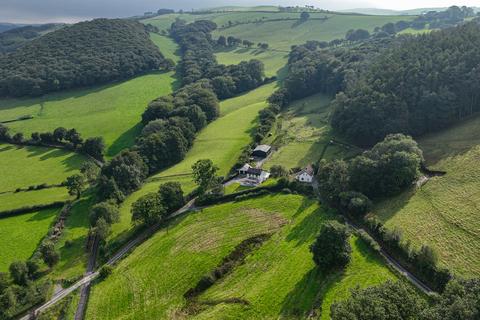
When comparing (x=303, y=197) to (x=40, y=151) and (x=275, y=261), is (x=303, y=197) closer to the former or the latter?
(x=275, y=261)

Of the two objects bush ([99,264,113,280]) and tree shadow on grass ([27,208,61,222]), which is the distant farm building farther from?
tree shadow on grass ([27,208,61,222])

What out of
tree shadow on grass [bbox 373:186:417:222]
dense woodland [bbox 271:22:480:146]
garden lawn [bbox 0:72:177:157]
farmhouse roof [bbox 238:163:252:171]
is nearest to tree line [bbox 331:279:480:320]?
tree shadow on grass [bbox 373:186:417:222]

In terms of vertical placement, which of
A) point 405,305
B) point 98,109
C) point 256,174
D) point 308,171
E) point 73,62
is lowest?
point 256,174

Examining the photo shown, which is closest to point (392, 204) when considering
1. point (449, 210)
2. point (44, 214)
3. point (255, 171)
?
point (449, 210)

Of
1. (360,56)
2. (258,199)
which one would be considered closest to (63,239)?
(258,199)

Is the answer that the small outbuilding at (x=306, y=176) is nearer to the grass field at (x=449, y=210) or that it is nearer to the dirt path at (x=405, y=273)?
the grass field at (x=449, y=210)

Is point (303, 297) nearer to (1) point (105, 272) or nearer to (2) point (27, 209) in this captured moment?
(1) point (105, 272)
